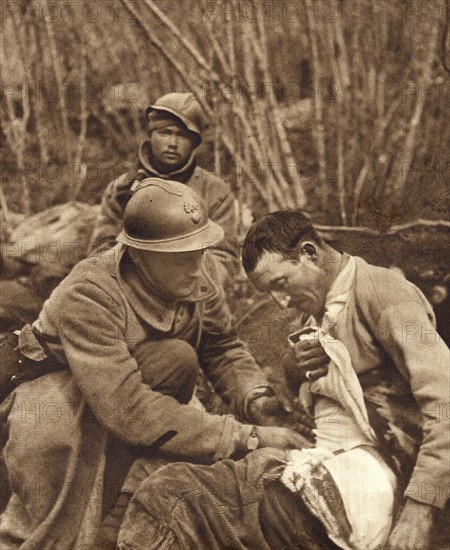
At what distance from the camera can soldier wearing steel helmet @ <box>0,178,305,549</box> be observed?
23.1ft

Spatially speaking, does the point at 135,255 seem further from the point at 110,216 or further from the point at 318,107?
the point at 318,107

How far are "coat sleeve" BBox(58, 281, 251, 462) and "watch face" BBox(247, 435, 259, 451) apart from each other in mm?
31

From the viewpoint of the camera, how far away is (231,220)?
24.5 ft

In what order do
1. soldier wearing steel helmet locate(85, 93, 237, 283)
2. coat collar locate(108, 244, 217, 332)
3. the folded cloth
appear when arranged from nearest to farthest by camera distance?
the folded cloth < coat collar locate(108, 244, 217, 332) < soldier wearing steel helmet locate(85, 93, 237, 283)

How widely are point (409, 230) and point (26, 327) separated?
2556 mm

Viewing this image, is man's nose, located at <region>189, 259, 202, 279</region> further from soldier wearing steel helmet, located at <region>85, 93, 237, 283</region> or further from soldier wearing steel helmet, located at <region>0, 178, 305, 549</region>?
soldier wearing steel helmet, located at <region>85, 93, 237, 283</region>

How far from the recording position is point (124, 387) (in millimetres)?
7027

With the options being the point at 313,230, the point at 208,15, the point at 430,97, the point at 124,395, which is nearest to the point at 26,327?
the point at 124,395

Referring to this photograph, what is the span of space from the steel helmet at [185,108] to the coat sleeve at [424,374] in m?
1.70

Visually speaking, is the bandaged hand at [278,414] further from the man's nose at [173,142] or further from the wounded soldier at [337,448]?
the man's nose at [173,142]

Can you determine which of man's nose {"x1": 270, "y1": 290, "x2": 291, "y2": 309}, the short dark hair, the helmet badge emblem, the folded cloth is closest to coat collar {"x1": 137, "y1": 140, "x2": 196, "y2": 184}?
the helmet badge emblem


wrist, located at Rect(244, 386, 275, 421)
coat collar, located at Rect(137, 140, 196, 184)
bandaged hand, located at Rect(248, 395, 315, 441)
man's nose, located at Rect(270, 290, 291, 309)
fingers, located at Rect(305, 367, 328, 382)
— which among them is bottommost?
bandaged hand, located at Rect(248, 395, 315, 441)

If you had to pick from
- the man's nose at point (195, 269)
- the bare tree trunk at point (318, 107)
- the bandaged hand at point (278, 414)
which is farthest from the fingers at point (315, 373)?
the bare tree trunk at point (318, 107)

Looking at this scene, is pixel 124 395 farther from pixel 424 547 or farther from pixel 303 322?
pixel 424 547
